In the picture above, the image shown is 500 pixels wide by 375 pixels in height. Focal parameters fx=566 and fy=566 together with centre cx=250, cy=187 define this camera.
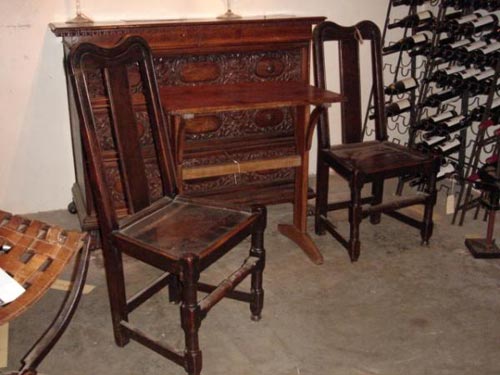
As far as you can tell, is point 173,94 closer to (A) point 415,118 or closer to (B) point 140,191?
(B) point 140,191

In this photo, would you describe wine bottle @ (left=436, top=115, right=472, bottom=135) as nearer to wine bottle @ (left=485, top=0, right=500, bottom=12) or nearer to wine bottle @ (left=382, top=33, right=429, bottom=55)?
wine bottle @ (left=382, top=33, right=429, bottom=55)

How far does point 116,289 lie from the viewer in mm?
2055

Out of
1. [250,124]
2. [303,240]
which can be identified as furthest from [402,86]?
[303,240]

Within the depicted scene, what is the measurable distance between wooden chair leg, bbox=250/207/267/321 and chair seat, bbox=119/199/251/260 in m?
0.07

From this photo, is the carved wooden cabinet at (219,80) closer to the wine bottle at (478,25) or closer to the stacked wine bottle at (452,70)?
the stacked wine bottle at (452,70)

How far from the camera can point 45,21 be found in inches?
119

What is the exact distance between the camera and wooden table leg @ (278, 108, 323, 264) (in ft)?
8.85

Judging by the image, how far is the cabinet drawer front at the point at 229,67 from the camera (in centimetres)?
292

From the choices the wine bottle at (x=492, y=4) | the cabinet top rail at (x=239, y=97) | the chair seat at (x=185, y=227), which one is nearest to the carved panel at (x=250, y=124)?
the cabinet top rail at (x=239, y=97)

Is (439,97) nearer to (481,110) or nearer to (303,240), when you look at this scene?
(481,110)

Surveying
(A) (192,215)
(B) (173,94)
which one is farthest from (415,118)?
(A) (192,215)

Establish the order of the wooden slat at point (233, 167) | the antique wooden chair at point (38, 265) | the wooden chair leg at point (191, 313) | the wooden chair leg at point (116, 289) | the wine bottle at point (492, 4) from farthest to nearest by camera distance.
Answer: the wine bottle at point (492, 4) → the wooden slat at point (233, 167) → the wooden chair leg at point (116, 289) → the wooden chair leg at point (191, 313) → the antique wooden chair at point (38, 265)

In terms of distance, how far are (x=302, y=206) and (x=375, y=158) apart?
17.2 inches

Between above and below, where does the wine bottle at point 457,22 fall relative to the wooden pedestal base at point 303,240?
above
